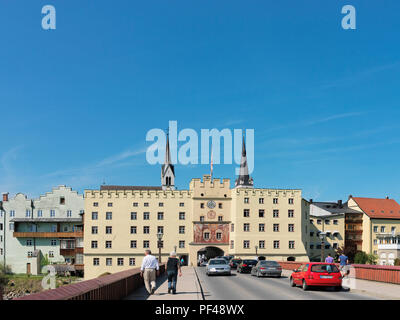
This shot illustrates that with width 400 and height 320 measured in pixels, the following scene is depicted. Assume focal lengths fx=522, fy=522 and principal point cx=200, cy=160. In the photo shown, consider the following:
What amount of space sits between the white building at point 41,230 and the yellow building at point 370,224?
5625cm

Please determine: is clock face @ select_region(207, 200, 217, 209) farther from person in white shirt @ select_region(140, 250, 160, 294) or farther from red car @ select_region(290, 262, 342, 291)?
person in white shirt @ select_region(140, 250, 160, 294)

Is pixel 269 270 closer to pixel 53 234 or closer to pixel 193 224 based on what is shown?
pixel 193 224

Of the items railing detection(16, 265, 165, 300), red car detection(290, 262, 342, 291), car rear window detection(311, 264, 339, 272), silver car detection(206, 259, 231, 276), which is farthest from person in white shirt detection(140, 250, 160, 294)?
silver car detection(206, 259, 231, 276)

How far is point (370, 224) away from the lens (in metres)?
110

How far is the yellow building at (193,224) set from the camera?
9219 centimetres

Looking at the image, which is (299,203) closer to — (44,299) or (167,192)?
(167,192)

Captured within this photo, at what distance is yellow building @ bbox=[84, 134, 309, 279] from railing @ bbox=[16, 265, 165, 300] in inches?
2737

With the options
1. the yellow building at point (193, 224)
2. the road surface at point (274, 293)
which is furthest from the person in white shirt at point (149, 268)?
the yellow building at point (193, 224)

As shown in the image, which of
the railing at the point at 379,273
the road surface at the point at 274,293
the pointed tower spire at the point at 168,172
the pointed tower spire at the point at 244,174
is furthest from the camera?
the pointed tower spire at the point at 168,172

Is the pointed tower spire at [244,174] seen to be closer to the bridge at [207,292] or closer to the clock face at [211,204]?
the clock face at [211,204]

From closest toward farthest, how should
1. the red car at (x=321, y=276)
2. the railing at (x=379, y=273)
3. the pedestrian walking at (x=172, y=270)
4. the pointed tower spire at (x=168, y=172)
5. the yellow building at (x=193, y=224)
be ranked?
the pedestrian walking at (x=172, y=270) < the red car at (x=321, y=276) < the railing at (x=379, y=273) < the yellow building at (x=193, y=224) < the pointed tower spire at (x=168, y=172)

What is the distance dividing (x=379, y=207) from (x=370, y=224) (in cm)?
702

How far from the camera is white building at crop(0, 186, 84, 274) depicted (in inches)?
3903

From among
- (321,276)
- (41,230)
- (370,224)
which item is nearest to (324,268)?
(321,276)
